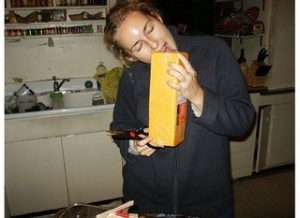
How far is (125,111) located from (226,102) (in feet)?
1.22

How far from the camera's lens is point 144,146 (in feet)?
2.70

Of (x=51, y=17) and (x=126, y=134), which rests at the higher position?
(x=51, y=17)

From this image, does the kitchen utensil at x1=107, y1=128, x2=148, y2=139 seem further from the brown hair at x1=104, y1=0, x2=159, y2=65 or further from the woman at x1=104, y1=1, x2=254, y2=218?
the brown hair at x1=104, y1=0, x2=159, y2=65

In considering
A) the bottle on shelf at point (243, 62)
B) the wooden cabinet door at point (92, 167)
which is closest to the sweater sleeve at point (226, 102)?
the wooden cabinet door at point (92, 167)

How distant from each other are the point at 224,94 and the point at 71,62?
1904 mm

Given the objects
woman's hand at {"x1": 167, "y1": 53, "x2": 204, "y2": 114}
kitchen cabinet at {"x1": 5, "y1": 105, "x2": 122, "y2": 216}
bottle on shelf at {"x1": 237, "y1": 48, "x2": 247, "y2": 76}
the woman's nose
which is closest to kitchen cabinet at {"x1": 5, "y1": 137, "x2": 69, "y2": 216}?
kitchen cabinet at {"x1": 5, "y1": 105, "x2": 122, "y2": 216}

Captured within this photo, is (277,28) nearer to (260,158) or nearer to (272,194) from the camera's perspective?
(260,158)

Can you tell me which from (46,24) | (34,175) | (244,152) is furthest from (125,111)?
(244,152)

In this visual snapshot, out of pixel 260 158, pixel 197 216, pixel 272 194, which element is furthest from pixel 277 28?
pixel 197 216

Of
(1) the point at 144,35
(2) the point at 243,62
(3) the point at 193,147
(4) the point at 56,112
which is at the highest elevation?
(1) the point at 144,35

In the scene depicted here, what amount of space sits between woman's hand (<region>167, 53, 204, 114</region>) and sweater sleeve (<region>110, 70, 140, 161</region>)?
11.3 inches

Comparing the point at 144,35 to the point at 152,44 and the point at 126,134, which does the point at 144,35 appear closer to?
the point at 152,44

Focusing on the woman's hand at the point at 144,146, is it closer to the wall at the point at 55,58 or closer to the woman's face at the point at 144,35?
the woman's face at the point at 144,35

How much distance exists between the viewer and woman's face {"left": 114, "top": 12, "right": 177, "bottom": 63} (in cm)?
79
